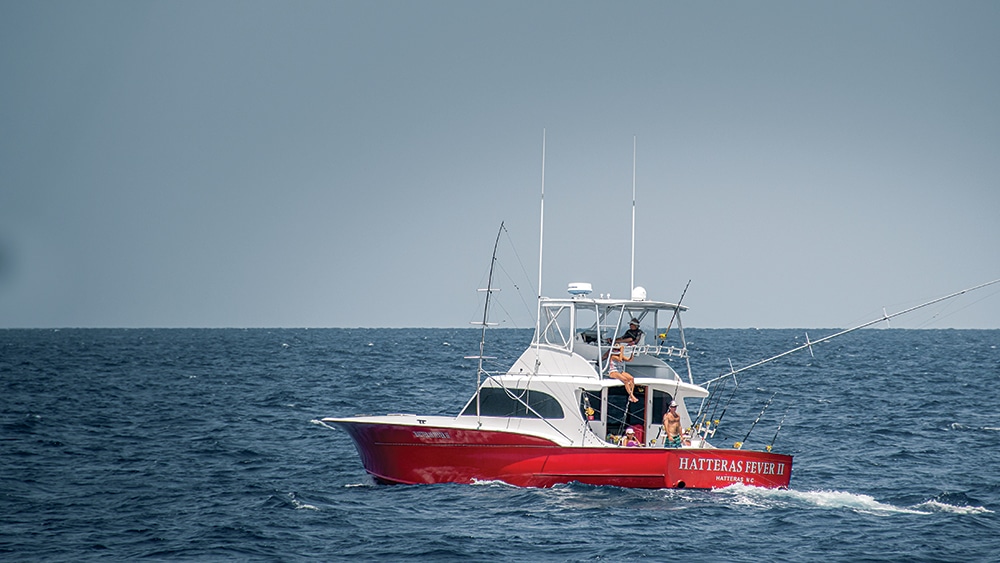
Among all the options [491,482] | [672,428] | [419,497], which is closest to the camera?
[419,497]

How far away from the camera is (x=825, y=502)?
2223cm

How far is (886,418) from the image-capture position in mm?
39438

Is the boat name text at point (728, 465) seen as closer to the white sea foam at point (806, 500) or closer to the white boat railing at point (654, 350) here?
the white sea foam at point (806, 500)

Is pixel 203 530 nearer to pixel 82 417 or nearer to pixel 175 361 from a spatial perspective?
pixel 82 417

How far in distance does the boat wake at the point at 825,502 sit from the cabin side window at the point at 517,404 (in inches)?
159

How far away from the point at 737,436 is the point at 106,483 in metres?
19.1

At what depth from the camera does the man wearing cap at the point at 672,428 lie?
76.1ft

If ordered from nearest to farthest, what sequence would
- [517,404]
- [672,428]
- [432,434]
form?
1. [672,428]
2. [432,434]
3. [517,404]

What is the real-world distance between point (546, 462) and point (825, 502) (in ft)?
19.1

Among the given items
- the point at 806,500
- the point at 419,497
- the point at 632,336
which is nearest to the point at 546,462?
the point at 419,497

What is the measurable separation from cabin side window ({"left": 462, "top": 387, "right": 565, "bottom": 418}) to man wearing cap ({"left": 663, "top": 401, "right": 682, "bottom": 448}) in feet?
7.44

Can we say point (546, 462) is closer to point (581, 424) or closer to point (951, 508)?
point (581, 424)

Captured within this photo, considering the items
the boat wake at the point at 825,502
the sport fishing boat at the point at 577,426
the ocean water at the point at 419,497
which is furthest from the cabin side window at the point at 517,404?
the boat wake at the point at 825,502

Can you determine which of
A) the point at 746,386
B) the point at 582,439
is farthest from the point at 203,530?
the point at 746,386
